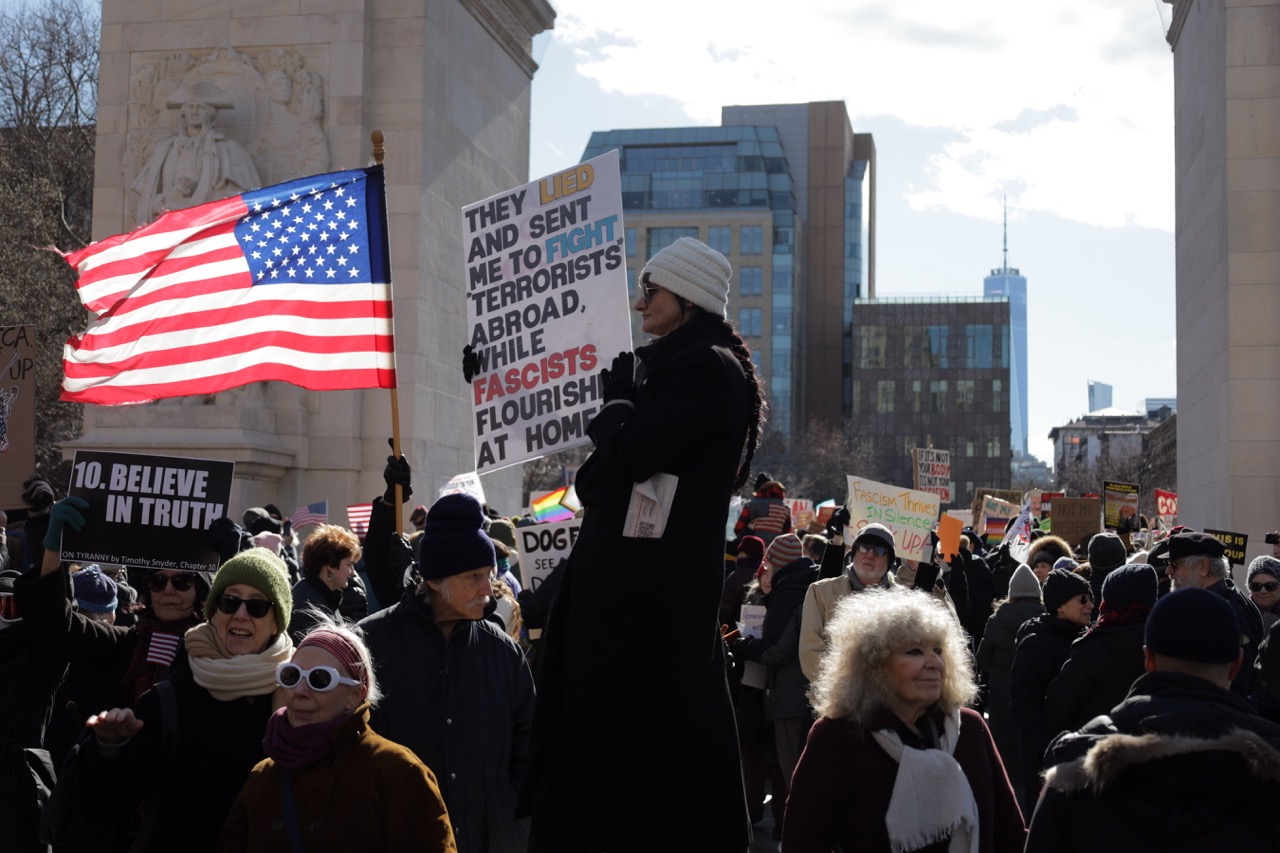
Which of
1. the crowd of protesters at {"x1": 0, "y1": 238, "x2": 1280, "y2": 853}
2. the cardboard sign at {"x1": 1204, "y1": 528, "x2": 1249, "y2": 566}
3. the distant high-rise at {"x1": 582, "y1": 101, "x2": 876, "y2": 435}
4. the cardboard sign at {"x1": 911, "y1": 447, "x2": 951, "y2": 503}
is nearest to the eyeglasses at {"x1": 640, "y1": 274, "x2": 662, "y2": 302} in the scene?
the crowd of protesters at {"x1": 0, "y1": 238, "x2": 1280, "y2": 853}

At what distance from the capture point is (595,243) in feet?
23.3

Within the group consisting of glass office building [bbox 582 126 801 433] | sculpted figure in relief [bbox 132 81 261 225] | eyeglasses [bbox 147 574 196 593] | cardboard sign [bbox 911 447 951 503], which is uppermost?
glass office building [bbox 582 126 801 433]

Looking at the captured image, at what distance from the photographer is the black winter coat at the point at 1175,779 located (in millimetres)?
3395

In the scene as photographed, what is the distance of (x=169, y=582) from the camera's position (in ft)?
19.8

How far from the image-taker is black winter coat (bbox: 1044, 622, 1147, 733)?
660 centimetres

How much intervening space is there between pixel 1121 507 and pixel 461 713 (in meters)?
15.2

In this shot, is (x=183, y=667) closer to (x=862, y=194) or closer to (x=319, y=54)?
(x=319, y=54)

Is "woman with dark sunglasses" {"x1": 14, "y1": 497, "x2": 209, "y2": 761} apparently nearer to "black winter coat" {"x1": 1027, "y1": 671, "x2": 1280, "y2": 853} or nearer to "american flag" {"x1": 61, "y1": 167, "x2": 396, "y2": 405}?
"american flag" {"x1": 61, "y1": 167, "x2": 396, "y2": 405}

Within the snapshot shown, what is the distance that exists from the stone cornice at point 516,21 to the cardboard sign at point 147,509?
1624 centimetres

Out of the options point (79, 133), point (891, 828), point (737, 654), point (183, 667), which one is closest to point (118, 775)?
point (183, 667)

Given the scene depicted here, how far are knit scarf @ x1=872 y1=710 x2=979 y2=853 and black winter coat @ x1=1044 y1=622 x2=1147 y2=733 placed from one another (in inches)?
107

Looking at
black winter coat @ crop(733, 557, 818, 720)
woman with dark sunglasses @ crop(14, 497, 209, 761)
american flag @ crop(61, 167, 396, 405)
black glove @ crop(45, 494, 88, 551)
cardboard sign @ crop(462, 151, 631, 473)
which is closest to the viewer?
woman with dark sunglasses @ crop(14, 497, 209, 761)

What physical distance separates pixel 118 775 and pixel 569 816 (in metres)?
1.24

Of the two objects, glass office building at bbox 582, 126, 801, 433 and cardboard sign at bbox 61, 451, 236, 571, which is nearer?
cardboard sign at bbox 61, 451, 236, 571
